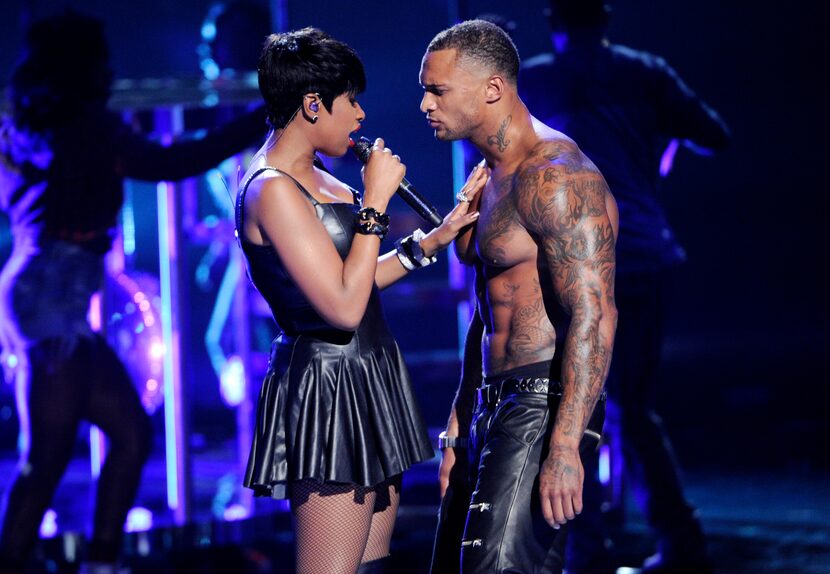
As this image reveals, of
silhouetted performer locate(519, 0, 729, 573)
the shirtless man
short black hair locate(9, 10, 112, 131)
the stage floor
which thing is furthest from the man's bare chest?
the stage floor

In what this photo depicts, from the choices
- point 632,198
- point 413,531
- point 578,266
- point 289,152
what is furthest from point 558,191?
point 413,531

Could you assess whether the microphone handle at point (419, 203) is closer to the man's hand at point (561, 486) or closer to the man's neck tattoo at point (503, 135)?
the man's neck tattoo at point (503, 135)

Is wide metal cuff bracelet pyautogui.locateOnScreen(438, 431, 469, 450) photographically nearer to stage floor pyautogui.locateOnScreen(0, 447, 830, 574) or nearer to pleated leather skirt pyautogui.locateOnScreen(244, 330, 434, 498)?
pleated leather skirt pyautogui.locateOnScreen(244, 330, 434, 498)

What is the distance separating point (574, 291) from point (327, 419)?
648 mm

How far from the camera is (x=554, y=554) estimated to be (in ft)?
8.89

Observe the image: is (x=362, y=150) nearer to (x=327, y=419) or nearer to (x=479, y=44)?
(x=479, y=44)

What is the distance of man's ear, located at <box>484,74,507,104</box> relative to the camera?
9.31 ft

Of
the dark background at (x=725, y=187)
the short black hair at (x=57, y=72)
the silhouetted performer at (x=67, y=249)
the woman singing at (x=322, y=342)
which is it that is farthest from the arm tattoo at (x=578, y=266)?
the dark background at (x=725, y=187)

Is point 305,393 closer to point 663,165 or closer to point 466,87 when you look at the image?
point 466,87

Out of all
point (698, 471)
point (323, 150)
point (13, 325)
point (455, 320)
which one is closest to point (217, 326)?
point (455, 320)

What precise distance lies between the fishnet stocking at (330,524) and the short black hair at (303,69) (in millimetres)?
894

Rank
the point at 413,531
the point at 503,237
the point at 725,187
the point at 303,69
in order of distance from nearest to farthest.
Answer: the point at 303,69 < the point at 503,237 < the point at 413,531 < the point at 725,187

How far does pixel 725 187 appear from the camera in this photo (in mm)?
9109

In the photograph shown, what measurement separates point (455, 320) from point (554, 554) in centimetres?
560
